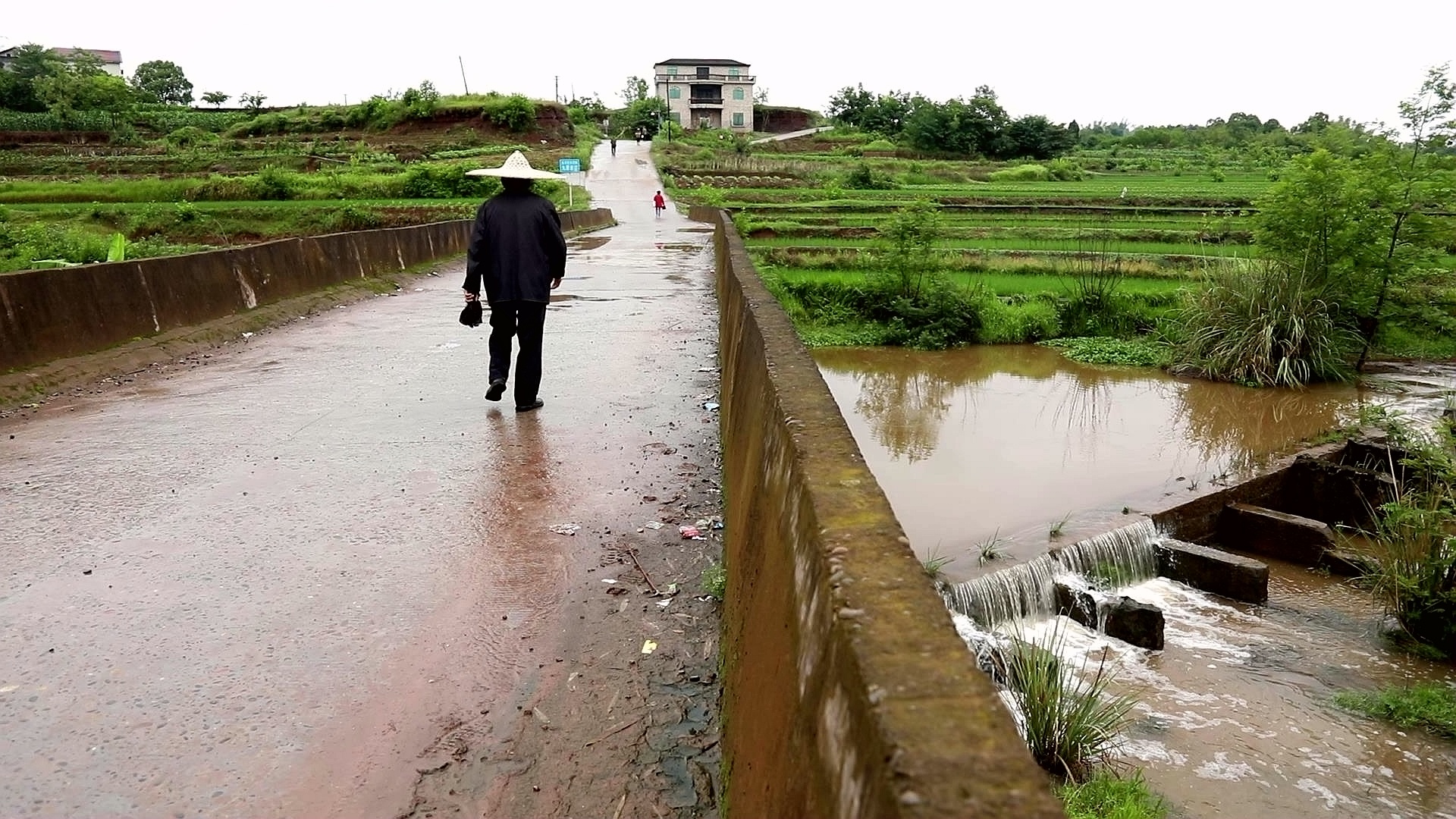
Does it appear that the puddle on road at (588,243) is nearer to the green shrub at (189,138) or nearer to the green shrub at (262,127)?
the green shrub at (189,138)

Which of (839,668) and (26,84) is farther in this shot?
(26,84)

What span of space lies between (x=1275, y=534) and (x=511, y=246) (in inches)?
266

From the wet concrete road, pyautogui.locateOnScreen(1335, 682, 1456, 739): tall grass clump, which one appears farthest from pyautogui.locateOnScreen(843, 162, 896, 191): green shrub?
pyautogui.locateOnScreen(1335, 682, 1456, 739): tall grass clump

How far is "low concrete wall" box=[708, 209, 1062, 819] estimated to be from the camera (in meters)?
1.28

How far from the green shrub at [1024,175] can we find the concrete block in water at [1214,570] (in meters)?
50.7

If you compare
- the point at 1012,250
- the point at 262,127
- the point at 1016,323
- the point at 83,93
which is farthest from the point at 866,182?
the point at 83,93

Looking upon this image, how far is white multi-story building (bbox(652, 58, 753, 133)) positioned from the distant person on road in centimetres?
9535

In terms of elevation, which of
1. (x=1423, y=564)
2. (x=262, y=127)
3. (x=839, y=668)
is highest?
(x=262, y=127)

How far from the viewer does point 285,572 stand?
406 cm

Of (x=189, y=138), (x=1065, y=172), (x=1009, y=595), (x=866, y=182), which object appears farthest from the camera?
(x=189, y=138)

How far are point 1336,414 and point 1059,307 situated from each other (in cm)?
488

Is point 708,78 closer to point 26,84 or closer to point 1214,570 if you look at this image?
point 26,84

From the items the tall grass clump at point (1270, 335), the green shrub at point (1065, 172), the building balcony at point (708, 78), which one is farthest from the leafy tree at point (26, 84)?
the tall grass clump at point (1270, 335)

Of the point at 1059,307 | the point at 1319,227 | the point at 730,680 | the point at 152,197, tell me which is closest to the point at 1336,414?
the point at 1319,227
